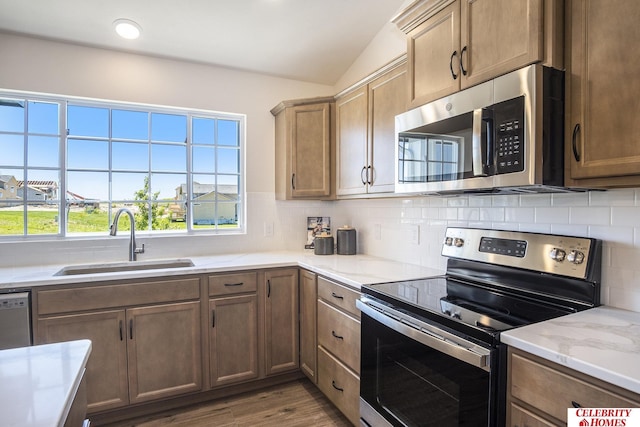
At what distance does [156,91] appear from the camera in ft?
9.12

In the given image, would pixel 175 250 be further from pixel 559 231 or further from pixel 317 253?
pixel 559 231

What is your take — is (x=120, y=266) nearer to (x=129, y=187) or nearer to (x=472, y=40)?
(x=129, y=187)

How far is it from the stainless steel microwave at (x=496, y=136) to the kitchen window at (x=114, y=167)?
1858mm

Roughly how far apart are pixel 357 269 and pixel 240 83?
1.89 metres

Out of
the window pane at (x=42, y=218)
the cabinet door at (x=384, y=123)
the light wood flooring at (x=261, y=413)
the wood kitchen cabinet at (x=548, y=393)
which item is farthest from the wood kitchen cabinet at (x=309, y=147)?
the wood kitchen cabinet at (x=548, y=393)

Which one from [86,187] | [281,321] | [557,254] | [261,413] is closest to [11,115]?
[86,187]

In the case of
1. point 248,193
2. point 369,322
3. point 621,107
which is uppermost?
point 621,107

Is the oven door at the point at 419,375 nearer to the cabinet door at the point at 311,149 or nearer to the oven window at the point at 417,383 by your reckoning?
the oven window at the point at 417,383

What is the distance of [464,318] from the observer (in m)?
1.31

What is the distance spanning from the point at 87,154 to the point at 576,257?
3.09 metres

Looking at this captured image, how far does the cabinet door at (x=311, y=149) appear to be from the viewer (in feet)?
9.43

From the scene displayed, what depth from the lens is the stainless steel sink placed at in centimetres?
243

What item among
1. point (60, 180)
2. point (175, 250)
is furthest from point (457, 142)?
point (60, 180)

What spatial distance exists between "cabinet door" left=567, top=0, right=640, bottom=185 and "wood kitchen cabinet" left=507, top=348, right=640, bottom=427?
2.14 feet
